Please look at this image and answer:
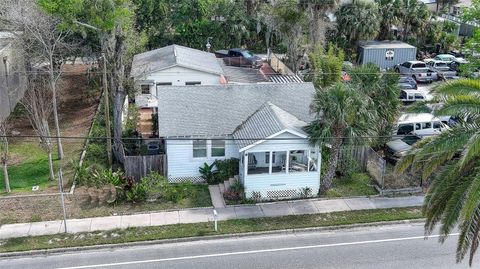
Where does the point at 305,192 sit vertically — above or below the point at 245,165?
below

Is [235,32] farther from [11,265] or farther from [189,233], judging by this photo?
[11,265]

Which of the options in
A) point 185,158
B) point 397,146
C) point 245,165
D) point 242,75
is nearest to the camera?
point 245,165

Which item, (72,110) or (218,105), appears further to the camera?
(72,110)

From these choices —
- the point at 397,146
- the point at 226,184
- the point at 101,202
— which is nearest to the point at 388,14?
the point at 397,146

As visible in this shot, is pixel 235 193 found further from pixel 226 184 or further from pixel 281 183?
pixel 281 183

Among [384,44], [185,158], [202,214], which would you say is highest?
[384,44]

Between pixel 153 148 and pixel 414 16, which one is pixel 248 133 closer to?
pixel 153 148

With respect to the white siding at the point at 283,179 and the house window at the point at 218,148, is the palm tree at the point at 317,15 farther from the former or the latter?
the white siding at the point at 283,179

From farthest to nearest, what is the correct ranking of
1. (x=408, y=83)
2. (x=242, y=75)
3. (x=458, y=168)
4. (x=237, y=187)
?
(x=408, y=83)
(x=242, y=75)
(x=237, y=187)
(x=458, y=168)
